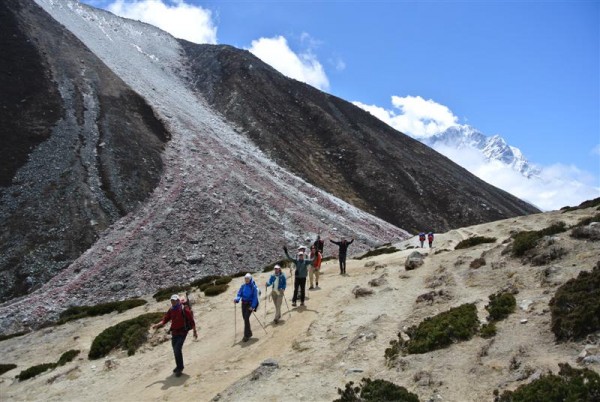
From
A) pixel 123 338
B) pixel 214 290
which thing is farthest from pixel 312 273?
pixel 123 338

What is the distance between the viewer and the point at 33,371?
21.8 metres

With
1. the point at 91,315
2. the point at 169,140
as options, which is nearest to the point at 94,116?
the point at 169,140

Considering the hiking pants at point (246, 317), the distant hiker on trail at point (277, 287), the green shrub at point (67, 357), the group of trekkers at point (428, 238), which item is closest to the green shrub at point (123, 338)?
the green shrub at point (67, 357)

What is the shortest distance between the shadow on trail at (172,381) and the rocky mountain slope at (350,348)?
5cm

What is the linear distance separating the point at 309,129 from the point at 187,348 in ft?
280

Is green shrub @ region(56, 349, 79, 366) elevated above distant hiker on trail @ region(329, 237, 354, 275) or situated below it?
below

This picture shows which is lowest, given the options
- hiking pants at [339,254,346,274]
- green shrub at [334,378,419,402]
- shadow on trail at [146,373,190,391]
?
shadow on trail at [146,373,190,391]

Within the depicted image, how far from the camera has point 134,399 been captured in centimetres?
1539

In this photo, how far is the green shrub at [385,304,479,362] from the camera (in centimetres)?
1398

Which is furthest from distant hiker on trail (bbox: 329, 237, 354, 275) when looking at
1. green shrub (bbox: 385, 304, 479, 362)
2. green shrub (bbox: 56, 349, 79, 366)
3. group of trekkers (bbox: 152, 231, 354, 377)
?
green shrub (bbox: 56, 349, 79, 366)

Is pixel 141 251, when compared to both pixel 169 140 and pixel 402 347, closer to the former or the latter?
pixel 169 140

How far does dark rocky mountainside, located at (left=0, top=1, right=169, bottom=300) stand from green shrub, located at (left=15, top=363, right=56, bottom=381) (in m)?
18.7

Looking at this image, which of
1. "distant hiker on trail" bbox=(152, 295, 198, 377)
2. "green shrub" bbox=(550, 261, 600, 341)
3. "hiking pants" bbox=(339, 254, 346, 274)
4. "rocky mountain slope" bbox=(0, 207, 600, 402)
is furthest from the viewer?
"hiking pants" bbox=(339, 254, 346, 274)

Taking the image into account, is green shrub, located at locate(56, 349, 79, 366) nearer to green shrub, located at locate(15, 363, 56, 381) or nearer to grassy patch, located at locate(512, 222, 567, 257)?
green shrub, located at locate(15, 363, 56, 381)
